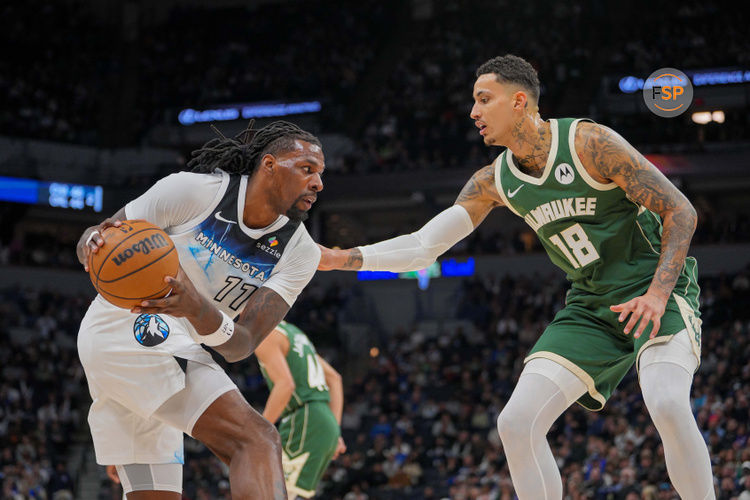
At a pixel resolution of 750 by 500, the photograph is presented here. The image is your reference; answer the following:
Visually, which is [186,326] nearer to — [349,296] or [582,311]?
[582,311]

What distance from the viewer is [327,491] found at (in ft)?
49.1

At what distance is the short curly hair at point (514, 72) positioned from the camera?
466 cm

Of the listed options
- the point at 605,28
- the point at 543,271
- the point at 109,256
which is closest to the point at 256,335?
the point at 109,256

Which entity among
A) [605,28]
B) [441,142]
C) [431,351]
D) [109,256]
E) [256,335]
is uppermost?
[605,28]

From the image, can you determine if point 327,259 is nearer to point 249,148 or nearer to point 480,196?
point 249,148

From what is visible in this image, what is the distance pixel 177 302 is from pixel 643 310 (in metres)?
2.06

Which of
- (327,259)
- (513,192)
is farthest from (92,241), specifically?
(513,192)

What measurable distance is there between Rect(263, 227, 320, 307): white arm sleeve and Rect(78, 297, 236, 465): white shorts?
1.56 ft

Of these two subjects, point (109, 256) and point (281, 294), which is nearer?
point (109, 256)

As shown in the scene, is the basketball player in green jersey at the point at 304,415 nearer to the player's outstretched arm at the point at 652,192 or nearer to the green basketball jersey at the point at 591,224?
the green basketball jersey at the point at 591,224

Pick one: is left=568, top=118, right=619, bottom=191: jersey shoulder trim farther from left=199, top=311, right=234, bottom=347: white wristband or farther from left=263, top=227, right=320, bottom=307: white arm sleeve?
left=199, top=311, right=234, bottom=347: white wristband

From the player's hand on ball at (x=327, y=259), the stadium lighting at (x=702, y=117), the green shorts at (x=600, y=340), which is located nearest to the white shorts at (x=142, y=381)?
the player's hand on ball at (x=327, y=259)

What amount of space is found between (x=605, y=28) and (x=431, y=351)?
1119 cm

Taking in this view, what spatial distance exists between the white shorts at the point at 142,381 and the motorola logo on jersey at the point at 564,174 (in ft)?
6.27
